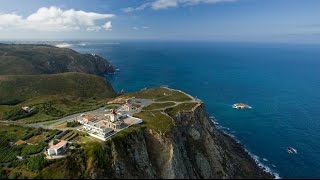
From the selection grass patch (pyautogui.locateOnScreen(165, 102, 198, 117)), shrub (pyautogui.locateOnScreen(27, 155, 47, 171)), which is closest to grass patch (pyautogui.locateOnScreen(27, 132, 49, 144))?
shrub (pyautogui.locateOnScreen(27, 155, 47, 171))

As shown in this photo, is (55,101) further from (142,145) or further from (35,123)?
(142,145)

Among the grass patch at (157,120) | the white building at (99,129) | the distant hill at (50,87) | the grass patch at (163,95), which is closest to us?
the white building at (99,129)

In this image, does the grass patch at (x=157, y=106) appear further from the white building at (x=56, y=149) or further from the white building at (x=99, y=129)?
the white building at (x=56, y=149)

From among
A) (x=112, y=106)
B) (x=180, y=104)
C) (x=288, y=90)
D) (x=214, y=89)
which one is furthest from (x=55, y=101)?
(x=288, y=90)

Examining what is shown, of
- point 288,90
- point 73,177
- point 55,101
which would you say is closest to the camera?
point 73,177

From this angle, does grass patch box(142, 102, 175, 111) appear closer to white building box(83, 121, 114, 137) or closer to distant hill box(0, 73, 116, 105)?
white building box(83, 121, 114, 137)

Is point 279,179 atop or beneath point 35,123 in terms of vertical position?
beneath

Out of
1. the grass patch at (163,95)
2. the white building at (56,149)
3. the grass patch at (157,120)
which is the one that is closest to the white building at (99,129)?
the white building at (56,149)
